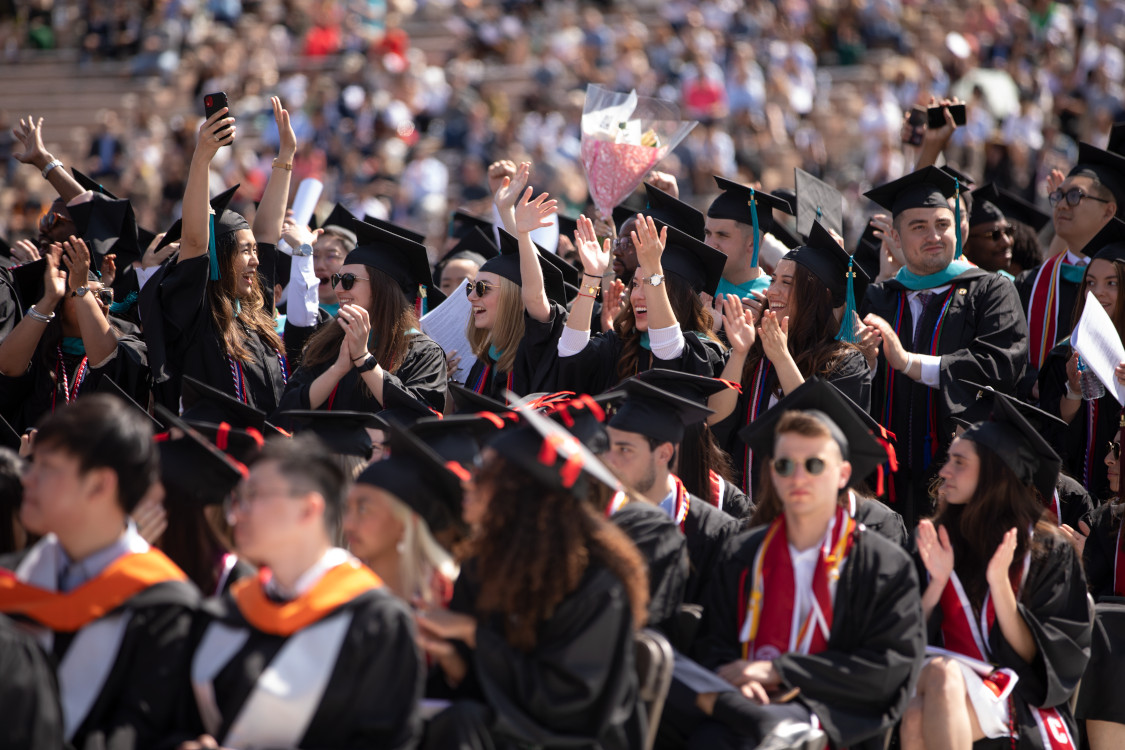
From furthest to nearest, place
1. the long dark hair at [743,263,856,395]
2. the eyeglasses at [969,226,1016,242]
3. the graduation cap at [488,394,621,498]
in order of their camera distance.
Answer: the eyeglasses at [969,226,1016,242]
the long dark hair at [743,263,856,395]
the graduation cap at [488,394,621,498]

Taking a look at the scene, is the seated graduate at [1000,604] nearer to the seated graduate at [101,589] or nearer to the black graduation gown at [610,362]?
the black graduation gown at [610,362]

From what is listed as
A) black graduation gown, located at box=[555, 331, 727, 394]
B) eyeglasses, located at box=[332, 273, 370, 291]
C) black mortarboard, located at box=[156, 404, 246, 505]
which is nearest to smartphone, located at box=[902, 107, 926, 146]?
black graduation gown, located at box=[555, 331, 727, 394]

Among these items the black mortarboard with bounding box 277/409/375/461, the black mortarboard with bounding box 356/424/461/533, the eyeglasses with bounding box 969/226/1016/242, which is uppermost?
the black mortarboard with bounding box 356/424/461/533

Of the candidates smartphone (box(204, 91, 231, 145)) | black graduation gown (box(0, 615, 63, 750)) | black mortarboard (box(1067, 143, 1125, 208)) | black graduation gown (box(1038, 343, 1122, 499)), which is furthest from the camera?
black mortarboard (box(1067, 143, 1125, 208))

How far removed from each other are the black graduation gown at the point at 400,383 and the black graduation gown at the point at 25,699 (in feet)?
8.52

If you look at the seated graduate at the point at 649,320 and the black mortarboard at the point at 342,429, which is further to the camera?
the seated graduate at the point at 649,320

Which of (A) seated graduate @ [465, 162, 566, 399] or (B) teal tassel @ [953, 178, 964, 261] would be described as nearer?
(A) seated graduate @ [465, 162, 566, 399]

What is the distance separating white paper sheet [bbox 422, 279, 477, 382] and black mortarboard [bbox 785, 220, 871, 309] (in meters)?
1.96

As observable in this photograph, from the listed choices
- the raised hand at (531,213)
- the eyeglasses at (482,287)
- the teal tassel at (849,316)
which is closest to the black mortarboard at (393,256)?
the eyeglasses at (482,287)

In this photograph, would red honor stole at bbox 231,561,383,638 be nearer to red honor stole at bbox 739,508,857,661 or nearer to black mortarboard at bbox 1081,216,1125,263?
red honor stole at bbox 739,508,857,661

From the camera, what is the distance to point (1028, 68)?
15.5 m

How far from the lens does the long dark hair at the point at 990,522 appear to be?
4625 millimetres

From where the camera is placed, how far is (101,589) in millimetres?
3469

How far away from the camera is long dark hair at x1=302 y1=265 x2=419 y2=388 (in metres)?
6.09
